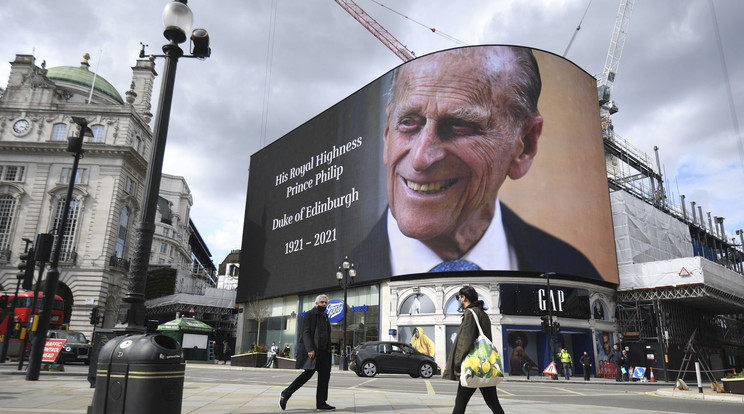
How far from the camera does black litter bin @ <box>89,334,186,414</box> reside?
5172mm

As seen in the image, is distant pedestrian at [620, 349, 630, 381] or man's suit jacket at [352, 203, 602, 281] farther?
man's suit jacket at [352, 203, 602, 281]

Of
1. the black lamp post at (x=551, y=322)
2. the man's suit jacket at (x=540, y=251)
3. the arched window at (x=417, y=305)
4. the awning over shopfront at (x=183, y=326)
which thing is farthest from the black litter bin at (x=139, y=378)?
the awning over shopfront at (x=183, y=326)

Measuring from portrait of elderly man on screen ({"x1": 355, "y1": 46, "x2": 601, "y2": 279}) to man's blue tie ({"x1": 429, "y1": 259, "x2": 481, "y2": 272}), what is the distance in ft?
0.21

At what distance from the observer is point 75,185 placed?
156 ft

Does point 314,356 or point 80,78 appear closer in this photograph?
point 314,356

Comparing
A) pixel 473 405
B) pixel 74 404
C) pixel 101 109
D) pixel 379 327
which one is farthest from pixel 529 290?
pixel 101 109

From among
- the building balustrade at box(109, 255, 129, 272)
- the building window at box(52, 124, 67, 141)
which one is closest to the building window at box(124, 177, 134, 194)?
the building balustrade at box(109, 255, 129, 272)

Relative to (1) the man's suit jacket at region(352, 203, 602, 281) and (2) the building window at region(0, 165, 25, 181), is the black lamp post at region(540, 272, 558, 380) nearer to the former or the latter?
(1) the man's suit jacket at region(352, 203, 602, 281)

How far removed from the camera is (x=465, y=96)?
3400cm

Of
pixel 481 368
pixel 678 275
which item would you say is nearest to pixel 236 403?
pixel 481 368

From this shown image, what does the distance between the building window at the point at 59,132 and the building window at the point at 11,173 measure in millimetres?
4334

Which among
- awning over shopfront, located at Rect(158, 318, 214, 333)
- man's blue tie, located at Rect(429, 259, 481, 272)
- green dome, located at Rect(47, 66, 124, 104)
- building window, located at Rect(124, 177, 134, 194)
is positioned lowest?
awning over shopfront, located at Rect(158, 318, 214, 333)

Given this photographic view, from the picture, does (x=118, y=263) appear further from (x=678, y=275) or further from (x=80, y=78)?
(x=678, y=275)

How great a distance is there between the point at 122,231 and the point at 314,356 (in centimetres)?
4943
